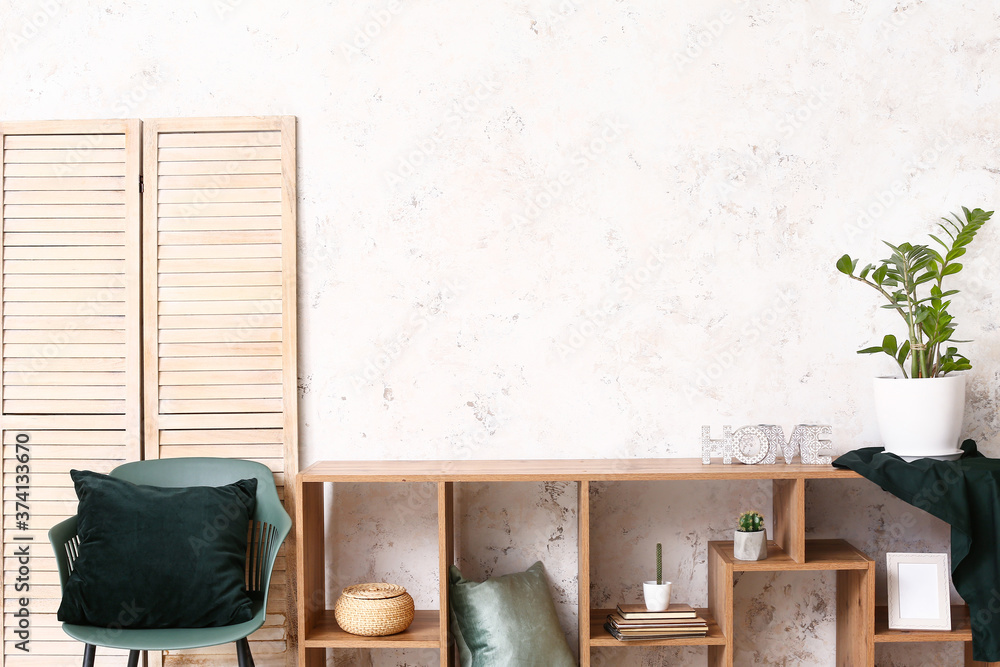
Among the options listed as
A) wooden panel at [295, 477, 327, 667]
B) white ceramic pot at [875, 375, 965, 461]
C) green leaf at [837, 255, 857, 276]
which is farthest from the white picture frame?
wooden panel at [295, 477, 327, 667]

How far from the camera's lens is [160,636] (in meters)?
2.01

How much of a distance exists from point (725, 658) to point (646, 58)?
6.43 feet

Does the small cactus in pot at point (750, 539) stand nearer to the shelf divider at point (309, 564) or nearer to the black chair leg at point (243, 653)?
the shelf divider at point (309, 564)

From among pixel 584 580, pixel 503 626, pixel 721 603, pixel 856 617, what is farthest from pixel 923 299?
pixel 503 626

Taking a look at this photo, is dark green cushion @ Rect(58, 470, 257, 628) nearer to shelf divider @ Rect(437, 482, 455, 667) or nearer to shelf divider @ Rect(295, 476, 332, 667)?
shelf divider @ Rect(295, 476, 332, 667)

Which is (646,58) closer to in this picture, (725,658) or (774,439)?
(774,439)

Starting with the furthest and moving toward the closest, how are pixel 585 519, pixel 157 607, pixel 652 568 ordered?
pixel 652 568 → pixel 585 519 → pixel 157 607

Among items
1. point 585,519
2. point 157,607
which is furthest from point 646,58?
point 157,607

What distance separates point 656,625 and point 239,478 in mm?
→ 1407

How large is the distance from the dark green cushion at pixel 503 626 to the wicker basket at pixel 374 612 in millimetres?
158

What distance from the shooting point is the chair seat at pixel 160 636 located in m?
1.96

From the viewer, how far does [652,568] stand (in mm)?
2475

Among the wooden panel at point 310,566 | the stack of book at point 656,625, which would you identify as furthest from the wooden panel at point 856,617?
the wooden panel at point 310,566

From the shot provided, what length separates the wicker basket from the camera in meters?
2.17
